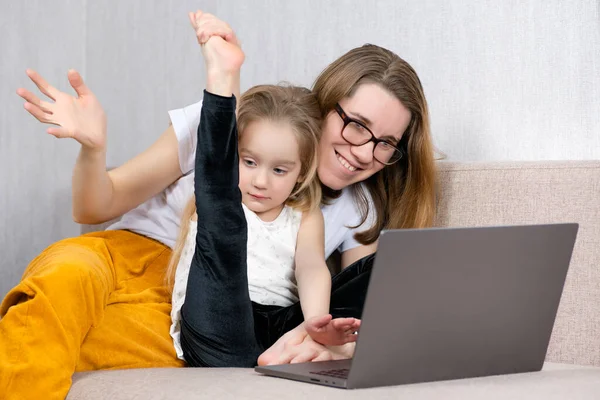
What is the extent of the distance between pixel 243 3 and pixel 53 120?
3.66ft

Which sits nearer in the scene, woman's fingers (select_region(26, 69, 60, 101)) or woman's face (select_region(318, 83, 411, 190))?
woman's fingers (select_region(26, 69, 60, 101))

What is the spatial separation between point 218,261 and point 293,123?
44 cm

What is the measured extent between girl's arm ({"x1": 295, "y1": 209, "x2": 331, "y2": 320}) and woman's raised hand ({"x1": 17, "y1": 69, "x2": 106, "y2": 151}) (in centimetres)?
47

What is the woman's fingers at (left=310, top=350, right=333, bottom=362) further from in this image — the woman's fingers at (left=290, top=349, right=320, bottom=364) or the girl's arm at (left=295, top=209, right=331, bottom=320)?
the girl's arm at (left=295, top=209, right=331, bottom=320)

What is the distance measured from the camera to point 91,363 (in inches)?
54.5

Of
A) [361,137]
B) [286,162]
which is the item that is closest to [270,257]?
[286,162]

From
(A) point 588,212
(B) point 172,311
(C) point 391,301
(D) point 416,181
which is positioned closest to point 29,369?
(B) point 172,311

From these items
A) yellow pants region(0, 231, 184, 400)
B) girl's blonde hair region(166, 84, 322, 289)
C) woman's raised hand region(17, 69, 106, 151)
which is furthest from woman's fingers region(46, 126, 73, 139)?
girl's blonde hair region(166, 84, 322, 289)

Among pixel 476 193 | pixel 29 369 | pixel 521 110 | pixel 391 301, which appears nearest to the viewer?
pixel 391 301

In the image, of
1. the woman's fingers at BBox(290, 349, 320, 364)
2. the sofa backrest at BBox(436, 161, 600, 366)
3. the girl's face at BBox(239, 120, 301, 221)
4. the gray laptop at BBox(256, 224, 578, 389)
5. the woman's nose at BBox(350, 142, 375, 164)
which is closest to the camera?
the gray laptop at BBox(256, 224, 578, 389)

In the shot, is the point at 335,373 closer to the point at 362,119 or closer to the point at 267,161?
the point at 267,161

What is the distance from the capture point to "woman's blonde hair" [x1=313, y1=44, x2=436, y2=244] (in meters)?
1.73

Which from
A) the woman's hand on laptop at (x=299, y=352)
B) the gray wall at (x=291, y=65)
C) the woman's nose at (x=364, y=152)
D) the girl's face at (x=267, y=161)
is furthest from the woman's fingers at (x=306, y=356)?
the gray wall at (x=291, y=65)

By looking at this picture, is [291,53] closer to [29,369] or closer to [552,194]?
[552,194]
